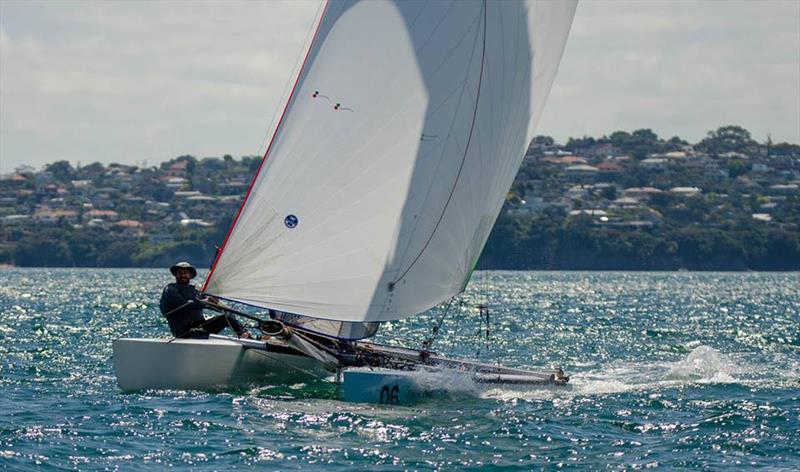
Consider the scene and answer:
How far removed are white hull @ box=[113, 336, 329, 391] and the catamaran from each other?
0.02 m

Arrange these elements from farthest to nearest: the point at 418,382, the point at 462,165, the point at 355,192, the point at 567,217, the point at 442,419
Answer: the point at 567,217
the point at 462,165
the point at 355,192
the point at 418,382
the point at 442,419

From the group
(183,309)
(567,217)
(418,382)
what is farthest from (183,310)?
(567,217)

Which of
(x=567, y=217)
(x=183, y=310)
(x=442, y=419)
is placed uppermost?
(x=567, y=217)

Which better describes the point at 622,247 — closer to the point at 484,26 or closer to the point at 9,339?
the point at 9,339

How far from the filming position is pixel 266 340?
19.3 meters

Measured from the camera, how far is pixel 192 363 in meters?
18.5

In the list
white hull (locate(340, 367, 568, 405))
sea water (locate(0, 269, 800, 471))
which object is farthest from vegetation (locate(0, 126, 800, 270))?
white hull (locate(340, 367, 568, 405))

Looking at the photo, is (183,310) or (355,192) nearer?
(355,192)

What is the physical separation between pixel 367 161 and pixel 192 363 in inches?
132

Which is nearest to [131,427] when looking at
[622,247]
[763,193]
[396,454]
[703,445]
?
[396,454]

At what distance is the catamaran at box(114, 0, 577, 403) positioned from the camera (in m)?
18.7

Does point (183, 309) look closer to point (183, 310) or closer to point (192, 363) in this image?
point (183, 310)

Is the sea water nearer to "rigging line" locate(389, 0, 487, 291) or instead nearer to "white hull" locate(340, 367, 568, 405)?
"white hull" locate(340, 367, 568, 405)

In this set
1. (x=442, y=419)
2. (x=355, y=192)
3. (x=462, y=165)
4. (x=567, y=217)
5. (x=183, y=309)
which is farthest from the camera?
(x=567, y=217)
